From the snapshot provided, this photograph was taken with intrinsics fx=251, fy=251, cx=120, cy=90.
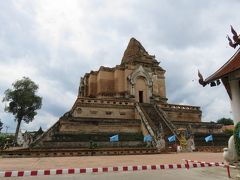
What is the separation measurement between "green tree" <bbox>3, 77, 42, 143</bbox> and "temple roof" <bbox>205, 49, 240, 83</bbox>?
125 feet

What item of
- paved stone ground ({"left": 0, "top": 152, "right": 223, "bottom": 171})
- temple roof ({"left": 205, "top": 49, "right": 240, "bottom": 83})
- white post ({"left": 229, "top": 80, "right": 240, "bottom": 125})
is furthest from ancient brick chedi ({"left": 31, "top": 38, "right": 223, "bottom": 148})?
white post ({"left": 229, "top": 80, "right": 240, "bottom": 125})

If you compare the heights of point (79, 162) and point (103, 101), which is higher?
point (103, 101)

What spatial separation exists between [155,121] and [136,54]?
14.7m

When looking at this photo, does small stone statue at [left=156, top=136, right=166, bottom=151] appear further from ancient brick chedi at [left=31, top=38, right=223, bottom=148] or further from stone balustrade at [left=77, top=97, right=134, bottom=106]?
Answer: stone balustrade at [left=77, top=97, right=134, bottom=106]

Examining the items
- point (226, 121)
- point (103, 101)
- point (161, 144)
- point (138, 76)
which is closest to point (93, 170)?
point (161, 144)

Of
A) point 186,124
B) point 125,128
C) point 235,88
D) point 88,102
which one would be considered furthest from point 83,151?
point 186,124

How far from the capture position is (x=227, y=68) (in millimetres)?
10938

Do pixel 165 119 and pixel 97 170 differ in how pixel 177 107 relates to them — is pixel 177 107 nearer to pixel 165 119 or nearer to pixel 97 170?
pixel 165 119

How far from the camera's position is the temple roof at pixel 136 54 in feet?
132

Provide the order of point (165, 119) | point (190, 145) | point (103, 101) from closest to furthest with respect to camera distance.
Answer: point (190, 145) < point (165, 119) < point (103, 101)

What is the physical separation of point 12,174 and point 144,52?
36319mm

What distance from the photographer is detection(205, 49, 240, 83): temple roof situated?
34.4 ft

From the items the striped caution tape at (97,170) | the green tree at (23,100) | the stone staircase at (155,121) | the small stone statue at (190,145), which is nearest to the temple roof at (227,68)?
the striped caution tape at (97,170)

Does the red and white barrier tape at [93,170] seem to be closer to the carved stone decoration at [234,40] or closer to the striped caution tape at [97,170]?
the striped caution tape at [97,170]
